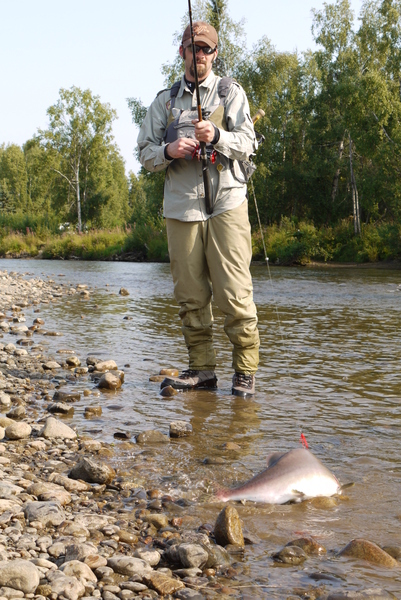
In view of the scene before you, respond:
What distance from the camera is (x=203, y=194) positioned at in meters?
4.24

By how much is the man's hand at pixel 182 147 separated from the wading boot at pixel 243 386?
1.53 meters

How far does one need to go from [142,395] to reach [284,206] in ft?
113

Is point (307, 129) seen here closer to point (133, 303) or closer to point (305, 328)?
point (133, 303)

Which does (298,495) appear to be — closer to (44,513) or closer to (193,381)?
(44,513)

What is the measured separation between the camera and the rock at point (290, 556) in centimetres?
211

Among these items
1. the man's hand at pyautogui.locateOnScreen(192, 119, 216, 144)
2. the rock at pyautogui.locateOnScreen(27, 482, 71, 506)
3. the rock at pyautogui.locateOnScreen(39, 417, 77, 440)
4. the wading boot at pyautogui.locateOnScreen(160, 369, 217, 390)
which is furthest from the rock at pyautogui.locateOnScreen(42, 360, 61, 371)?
the rock at pyautogui.locateOnScreen(27, 482, 71, 506)

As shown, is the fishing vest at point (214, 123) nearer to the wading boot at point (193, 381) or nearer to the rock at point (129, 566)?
the wading boot at point (193, 381)

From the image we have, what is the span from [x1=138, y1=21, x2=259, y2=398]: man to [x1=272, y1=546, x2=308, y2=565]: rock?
2.28 meters

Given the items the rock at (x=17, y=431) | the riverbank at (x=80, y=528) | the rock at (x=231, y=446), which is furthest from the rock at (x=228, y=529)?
the rock at (x=17, y=431)

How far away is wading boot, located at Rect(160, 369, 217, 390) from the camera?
461cm

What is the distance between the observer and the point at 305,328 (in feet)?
26.6

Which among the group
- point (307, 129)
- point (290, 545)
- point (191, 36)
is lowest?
point (290, 545)

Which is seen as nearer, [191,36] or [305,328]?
[191,36]

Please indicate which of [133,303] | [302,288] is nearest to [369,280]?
[302,288]
